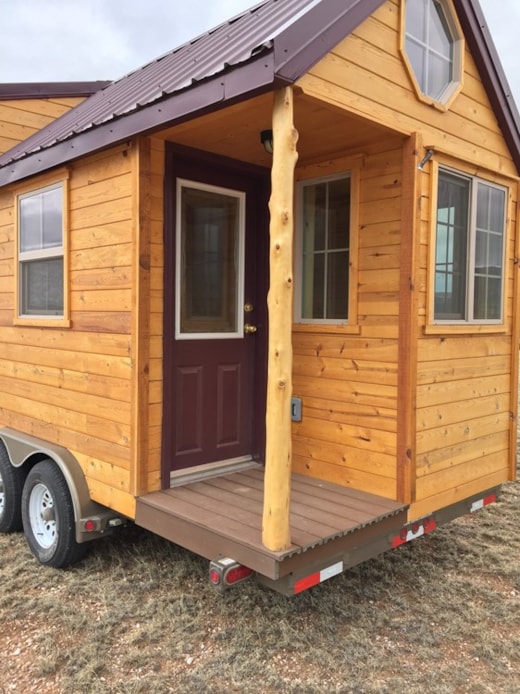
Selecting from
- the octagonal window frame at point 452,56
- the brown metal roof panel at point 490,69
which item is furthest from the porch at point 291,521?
the brown metal roof panel at point 490,69

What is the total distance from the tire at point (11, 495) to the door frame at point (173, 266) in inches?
57.7

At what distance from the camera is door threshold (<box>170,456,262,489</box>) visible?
3900 mm

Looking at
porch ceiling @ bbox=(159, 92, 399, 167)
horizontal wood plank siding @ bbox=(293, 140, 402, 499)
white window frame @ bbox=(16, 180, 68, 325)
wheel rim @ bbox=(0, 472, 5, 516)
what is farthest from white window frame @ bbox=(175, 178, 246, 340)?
wheel rim @ bbox=(0, 472, 5, 516)

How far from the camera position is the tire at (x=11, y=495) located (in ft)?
14.8

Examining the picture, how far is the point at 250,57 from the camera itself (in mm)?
2627

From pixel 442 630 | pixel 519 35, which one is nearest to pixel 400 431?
pixel 442 630

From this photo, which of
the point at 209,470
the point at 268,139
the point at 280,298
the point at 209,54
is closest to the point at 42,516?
the point at 209,470

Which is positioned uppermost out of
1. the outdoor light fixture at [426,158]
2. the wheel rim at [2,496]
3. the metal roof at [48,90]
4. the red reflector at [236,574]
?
the metal roof at [48,90]

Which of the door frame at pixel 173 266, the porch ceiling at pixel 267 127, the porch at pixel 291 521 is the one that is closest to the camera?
the porch at pixel 291 521

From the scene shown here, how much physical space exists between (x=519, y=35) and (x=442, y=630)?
294 feet

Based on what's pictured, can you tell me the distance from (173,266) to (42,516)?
6.52 ft

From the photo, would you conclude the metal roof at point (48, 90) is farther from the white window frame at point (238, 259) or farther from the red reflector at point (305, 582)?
the red reflector at point (305, 582)

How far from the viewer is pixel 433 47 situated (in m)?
3.78

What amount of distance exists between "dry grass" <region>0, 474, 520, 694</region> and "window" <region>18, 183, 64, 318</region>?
186cm
